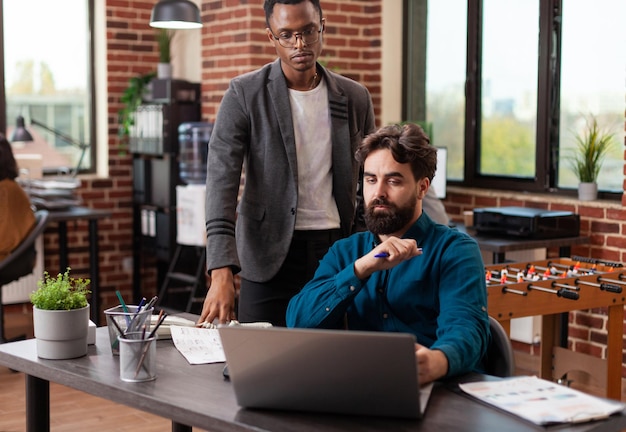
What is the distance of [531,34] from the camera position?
5301 millimetres

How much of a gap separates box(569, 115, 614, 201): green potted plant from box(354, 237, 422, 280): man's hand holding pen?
315cm

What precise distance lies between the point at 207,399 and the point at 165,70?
4697 millimetres

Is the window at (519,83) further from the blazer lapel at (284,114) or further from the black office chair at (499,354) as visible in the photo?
the black office chair at (499,354)

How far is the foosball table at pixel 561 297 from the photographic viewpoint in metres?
3.46

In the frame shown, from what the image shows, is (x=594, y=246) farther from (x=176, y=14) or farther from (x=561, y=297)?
(x=176, y=14)

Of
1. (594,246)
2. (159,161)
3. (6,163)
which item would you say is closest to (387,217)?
(594,246)

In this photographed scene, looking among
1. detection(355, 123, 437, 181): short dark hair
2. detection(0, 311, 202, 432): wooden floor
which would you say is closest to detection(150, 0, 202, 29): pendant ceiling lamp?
detection(0, 311, 202, 432): wooden floor

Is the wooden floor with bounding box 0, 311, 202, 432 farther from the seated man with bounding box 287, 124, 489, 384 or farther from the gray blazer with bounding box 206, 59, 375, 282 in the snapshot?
the seated man with bounding box 287, 124, 489, 384

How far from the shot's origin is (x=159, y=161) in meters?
6.20

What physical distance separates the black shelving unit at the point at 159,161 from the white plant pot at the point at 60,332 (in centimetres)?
401

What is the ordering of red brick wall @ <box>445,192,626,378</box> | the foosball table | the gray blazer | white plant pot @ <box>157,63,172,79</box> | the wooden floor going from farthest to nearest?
white plant pot @ <box>157,63,172,79</box> → red brick wall @ <box>445,192,626,378</box> → the wooden floor → the foosball table → the gray blazer

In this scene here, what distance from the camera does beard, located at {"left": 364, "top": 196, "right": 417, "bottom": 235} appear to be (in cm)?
217

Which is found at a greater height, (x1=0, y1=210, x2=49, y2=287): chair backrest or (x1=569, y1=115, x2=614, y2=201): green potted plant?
(x1=569, y1=115, x2=614, y2=201): green potted plant

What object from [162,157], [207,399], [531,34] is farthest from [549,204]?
[207,399]
